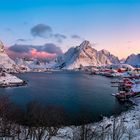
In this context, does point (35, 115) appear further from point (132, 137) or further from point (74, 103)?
point (74, 103)

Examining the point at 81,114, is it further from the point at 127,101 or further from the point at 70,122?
the point at 127,101

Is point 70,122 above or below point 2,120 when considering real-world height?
below

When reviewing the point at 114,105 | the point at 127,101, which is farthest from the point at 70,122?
the point at 127,101

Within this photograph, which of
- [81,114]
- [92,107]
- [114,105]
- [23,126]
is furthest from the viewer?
[114,105]

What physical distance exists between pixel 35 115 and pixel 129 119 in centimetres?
1928

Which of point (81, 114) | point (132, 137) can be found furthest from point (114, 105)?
point (132, 137)

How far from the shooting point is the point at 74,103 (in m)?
57.2

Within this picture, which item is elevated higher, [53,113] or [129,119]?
[53,113]

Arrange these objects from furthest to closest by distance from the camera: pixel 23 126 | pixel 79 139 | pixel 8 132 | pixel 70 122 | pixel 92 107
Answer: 1. pixel 92 107
2. pixel 70 122
3. pixel 23 126
4. pixel 8 132
5. pixel 79 139

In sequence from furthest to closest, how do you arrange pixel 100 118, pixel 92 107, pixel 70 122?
pixel 92 107
pixel 100 118
pixel 70 122

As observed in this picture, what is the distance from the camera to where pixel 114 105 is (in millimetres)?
57062

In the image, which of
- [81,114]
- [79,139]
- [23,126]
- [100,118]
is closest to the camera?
[79,139]

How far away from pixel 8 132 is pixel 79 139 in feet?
21.8

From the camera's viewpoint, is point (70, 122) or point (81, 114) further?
point (81, 114)
